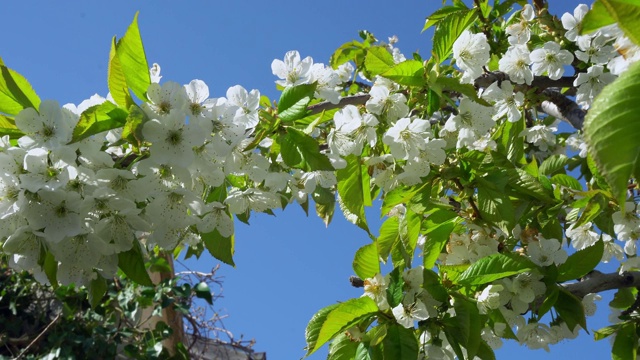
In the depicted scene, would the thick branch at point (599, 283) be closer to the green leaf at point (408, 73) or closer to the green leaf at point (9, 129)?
the green leaf at point (408, 73)

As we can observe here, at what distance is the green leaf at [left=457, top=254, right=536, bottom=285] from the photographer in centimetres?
151

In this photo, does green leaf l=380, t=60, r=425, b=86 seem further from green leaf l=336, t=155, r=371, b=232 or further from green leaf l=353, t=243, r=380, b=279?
green leaf l=353, t=243, r=380, b=279

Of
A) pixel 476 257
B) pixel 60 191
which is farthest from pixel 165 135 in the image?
pixel 476 257

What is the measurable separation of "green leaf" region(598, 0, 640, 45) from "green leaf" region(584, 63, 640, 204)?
8cm

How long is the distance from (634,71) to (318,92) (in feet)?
3.42

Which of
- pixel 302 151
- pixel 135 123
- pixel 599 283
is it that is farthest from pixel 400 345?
pixel 599 283

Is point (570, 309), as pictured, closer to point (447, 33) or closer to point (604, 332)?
point (604, 332)

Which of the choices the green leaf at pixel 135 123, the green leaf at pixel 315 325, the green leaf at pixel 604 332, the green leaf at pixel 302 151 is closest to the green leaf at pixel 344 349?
the green leaf at pixel 315 325

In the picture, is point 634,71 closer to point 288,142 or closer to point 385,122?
point 288,142

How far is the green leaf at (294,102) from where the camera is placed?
4.47 ft

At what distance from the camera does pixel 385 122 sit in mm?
1587

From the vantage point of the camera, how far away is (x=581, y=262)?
166 centimetres

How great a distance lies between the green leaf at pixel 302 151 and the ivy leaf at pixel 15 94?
18.6 inches

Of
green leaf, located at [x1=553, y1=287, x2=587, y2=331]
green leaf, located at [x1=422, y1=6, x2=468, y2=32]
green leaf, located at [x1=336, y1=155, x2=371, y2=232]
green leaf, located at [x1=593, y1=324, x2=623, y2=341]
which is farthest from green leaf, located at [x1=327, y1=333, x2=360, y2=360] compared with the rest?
green leaf, located at [x1=422, y1=6, x2=468, y2=32]
